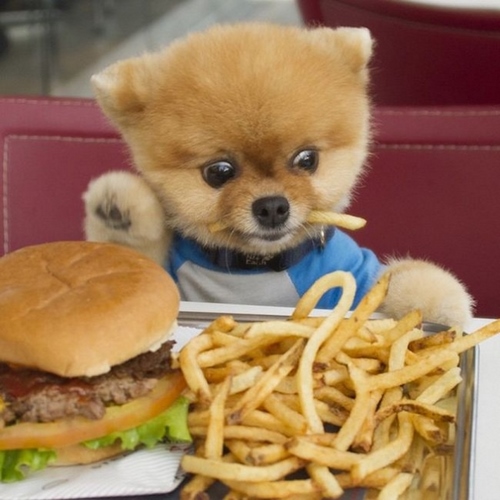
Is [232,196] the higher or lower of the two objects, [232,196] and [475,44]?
the lower

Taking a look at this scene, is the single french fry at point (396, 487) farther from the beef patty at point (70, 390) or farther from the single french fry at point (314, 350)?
the beef patty at point (70, 390)

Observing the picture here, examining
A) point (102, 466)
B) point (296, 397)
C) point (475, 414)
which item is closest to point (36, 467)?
point (102, 466)

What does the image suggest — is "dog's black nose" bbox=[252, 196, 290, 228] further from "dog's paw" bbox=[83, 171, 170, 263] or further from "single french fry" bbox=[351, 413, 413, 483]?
"single french fry" bbox=[351, 413, 413, 483]

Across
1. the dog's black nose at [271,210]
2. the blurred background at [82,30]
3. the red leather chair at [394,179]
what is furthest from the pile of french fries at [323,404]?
the blurred background at [82,30]

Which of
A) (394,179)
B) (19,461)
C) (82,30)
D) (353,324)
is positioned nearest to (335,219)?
(353,324)

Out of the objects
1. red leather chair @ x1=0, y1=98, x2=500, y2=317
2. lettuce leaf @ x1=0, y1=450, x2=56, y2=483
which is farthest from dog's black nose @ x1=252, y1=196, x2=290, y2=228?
red leather chair @ x1=0, y1=98, x2=500, y2=317

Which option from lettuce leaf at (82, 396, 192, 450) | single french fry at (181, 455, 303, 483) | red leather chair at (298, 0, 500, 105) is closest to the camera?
single french fry at (181, 455, 303, 483)

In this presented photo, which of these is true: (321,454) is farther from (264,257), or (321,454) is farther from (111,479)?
(264,257)

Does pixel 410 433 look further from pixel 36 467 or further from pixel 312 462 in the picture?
pixel 36 467
